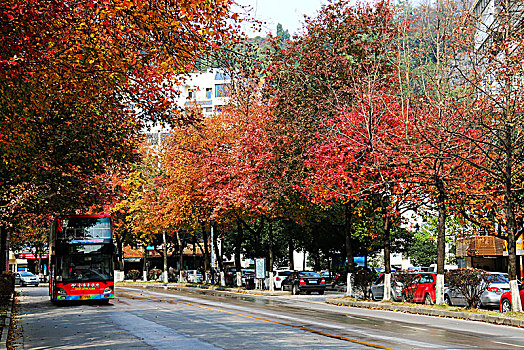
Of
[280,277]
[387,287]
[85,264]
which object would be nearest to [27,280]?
[280,277]

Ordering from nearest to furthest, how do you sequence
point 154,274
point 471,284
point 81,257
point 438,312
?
point 438,312
point 471,284
point 81,257
point 154,274

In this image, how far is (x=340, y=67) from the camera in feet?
113

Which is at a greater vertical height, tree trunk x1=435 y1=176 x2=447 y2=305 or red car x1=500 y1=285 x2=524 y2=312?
tree trunk x1=435 y1=176 x2=447 y2=305

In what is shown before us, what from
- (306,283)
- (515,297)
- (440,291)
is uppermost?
(515,297)

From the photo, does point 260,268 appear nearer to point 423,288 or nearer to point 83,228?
point 83,228

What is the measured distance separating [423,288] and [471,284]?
4.88m

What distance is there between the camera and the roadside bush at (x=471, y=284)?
24.8 meters

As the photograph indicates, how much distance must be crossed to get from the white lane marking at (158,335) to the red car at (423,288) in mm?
13052

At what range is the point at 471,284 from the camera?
24984 millimetres

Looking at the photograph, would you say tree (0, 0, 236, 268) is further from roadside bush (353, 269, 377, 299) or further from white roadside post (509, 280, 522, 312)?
roadside bush (353, 269, 377, 299)

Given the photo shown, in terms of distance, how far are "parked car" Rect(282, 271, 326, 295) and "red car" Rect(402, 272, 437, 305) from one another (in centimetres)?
1455

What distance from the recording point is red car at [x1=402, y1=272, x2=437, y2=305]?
29203 millimetres

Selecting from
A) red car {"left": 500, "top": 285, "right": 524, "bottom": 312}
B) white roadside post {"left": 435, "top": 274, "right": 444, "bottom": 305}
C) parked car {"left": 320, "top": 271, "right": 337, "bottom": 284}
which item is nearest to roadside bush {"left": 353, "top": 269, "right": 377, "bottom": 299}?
white roadside post {"left": 435, "top": 274, "right": 444, "bottom": 305}

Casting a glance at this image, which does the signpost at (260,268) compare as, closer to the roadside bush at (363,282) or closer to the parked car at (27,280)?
the roadside bush at (363,282)
